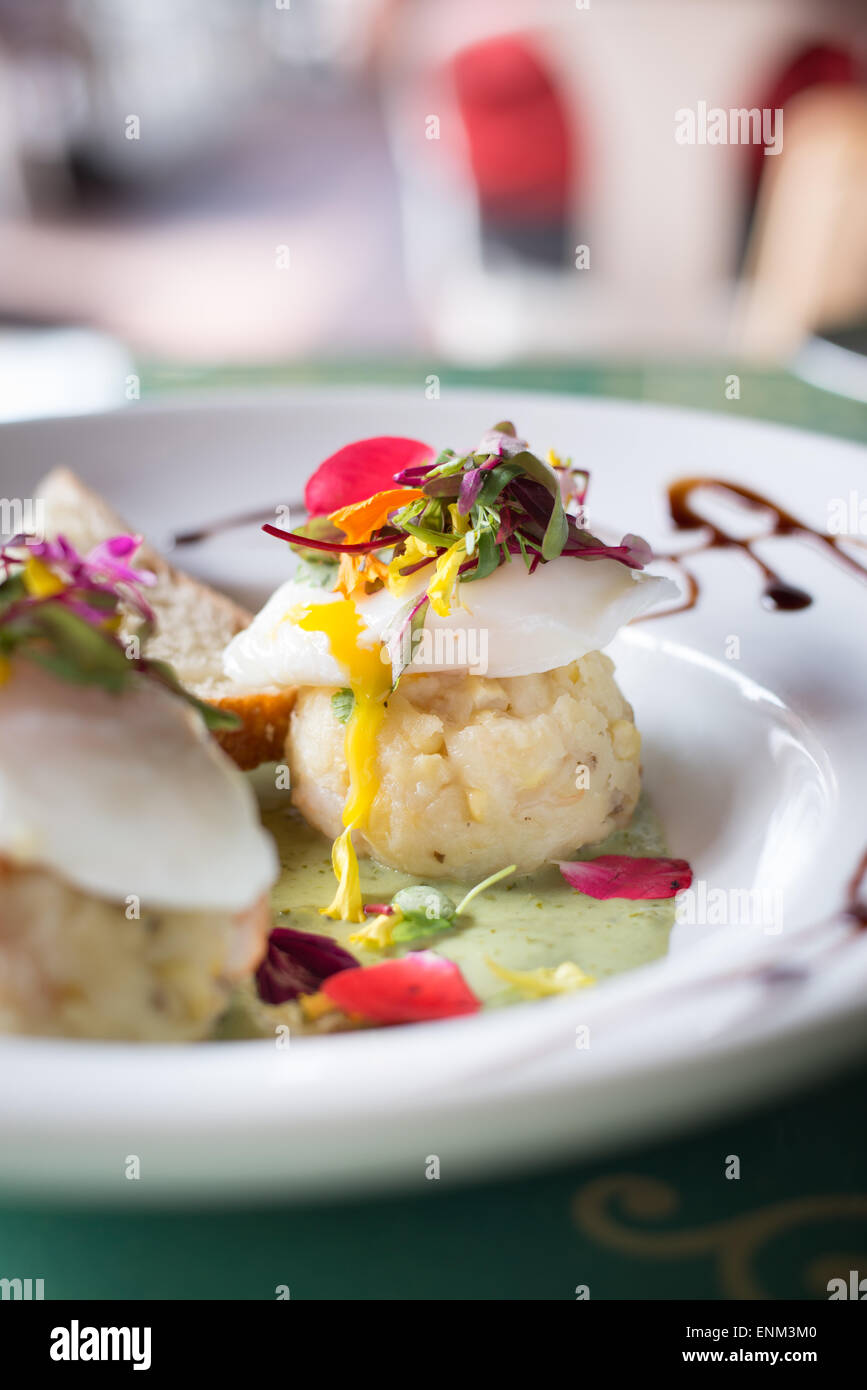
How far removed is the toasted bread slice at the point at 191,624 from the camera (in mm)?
2512

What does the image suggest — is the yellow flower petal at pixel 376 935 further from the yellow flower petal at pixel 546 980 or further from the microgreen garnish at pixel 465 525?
the microgreen garnish at pixel 465 525

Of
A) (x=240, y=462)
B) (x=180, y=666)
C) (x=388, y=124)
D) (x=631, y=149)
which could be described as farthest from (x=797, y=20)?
(x=388, y=124)

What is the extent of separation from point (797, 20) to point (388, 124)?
22.7ft

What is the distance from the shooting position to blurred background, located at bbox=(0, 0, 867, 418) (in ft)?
21.5

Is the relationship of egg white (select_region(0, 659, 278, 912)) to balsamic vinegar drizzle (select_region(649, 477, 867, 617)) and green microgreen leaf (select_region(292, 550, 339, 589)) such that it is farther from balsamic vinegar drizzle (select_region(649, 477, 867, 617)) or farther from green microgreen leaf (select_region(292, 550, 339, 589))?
balsamic vinegar drizzle (select_region(649, 477, 867, 617))

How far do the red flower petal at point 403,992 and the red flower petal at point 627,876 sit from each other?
378 mm

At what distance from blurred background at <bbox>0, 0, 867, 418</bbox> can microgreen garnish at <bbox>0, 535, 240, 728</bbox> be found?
2452 mm

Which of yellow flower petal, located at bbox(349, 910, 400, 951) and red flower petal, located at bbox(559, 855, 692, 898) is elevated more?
red flower petal, located at bbox(559, 855, 692, 898)

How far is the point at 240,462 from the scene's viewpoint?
3.48 m

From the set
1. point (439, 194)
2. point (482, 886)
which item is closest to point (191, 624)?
point (482, 886)

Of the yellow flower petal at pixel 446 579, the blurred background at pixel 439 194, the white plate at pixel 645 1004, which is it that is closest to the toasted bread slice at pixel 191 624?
the white plate at pixel 645 1004

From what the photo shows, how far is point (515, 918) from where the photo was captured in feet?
6.86

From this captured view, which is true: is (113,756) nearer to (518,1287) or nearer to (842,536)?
(518,1287)

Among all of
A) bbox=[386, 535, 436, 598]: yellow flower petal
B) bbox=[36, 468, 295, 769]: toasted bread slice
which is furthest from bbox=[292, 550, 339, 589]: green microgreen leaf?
bbox=[36, 468, 295, 769]: toasted bread slice
